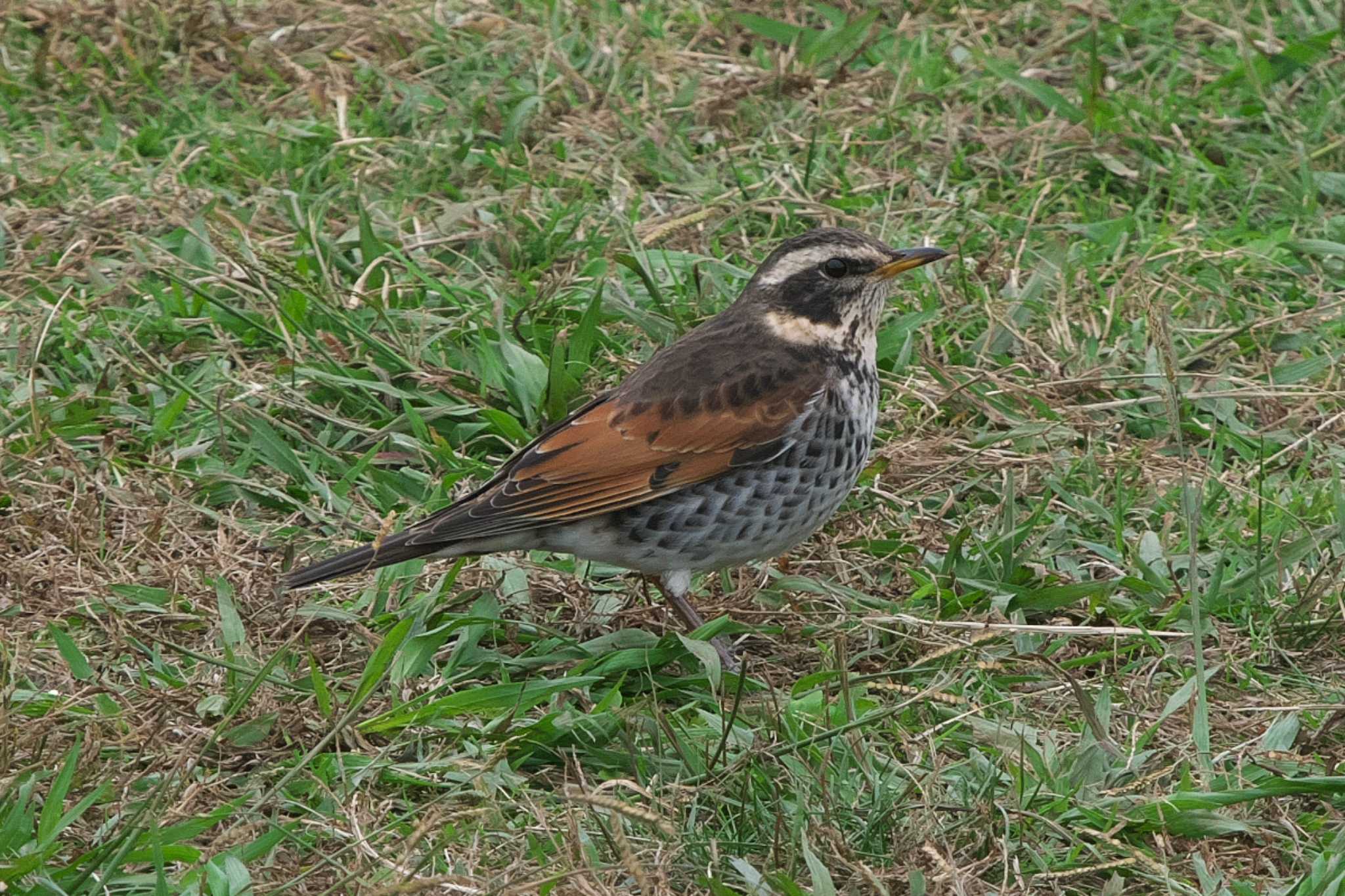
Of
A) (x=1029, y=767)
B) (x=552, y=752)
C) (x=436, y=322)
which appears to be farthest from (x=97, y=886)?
(x=436, y=322)

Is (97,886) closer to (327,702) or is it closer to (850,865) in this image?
(327,702)

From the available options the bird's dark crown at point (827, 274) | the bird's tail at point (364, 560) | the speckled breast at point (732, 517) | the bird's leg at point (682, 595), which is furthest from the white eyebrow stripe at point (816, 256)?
the bird's tail at point (364, 560)

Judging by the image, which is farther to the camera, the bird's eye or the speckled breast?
the bird's eye

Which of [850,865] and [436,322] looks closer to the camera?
[850,865]

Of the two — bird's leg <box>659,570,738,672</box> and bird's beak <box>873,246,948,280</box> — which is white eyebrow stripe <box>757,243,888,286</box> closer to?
bird's beak <box>873,246,948,280</box>

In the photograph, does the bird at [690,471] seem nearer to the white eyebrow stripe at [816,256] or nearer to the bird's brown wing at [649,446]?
the bird's brown wing at [649,446]

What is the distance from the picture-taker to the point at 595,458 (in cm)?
596

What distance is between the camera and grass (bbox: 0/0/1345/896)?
482cm

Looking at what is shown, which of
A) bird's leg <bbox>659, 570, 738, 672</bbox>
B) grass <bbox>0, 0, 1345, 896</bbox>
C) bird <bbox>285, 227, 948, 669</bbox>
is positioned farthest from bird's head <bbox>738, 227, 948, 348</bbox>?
bird's leg <bbox>659, 570, 738, 672</bbox>

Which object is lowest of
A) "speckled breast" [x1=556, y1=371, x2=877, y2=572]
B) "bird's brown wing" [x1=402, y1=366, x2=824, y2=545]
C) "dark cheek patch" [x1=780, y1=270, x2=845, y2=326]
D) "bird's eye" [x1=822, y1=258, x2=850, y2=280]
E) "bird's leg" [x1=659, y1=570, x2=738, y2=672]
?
"bird's leg" [x1=659, y1=570, x2=738, y2=672]

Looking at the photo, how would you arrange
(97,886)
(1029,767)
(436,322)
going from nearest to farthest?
(97,886) → (1029,767) → (436,322)

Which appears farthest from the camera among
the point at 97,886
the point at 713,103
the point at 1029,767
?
the point at 713,103

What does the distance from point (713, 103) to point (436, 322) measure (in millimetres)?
2289

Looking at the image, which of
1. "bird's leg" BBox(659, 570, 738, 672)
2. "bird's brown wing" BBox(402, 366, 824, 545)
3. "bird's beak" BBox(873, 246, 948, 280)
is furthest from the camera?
"bird's beak" BBox(873, 246, 948, 280)
